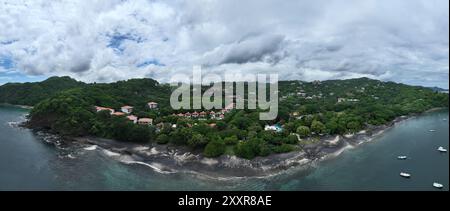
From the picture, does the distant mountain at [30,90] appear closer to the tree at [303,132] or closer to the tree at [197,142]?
the tree at [197,142]

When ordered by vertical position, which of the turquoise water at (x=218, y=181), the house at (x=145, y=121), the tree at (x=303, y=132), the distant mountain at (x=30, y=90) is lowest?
the turquoise water at (x=218, y=181)

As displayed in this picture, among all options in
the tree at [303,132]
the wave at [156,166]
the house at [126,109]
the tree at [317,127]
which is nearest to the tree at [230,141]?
the wave at [156,166]

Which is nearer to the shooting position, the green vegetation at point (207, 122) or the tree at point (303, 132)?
the green vegetation at point (207, 122)

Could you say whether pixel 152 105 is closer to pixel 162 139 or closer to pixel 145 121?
pixel 145 121

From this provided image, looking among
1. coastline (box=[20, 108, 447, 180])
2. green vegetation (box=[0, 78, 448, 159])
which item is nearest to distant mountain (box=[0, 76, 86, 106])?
green vegetation (box=[0, 78, 448, 159])

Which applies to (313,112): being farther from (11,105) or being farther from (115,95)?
(11,105)

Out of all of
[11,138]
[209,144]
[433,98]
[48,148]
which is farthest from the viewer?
[433,98]

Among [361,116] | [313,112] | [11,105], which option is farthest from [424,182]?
[11,105]
